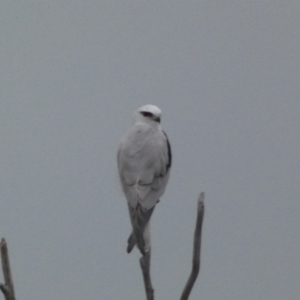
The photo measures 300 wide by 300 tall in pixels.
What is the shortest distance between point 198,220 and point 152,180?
1.49 meters

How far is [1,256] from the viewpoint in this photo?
372 centimetres

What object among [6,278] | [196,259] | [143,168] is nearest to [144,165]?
[143,168]

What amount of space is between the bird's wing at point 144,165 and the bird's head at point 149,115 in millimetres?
206

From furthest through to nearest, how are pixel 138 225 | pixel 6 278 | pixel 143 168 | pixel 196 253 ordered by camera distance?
pixel 143 168, pixel 138 225, pixel 196 253, pixel 6 278

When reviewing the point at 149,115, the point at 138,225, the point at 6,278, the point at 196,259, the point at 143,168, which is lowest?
the point at 6,278

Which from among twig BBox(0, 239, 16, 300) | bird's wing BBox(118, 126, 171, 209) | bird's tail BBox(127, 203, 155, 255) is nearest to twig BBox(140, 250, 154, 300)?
bird's tail BBox(127, 203, 155, 255)

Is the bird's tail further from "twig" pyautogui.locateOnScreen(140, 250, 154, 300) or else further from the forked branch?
the forked branch

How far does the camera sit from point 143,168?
5.30 metres

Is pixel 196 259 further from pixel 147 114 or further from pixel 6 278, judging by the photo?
pixel 147 114

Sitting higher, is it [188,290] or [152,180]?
[152,180]

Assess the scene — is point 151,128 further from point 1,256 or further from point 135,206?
point 1,256

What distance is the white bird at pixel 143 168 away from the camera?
5117 millimetres

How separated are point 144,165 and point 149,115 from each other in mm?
550

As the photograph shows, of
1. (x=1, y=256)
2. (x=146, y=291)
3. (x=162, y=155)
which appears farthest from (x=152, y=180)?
(x=1, y=256)
